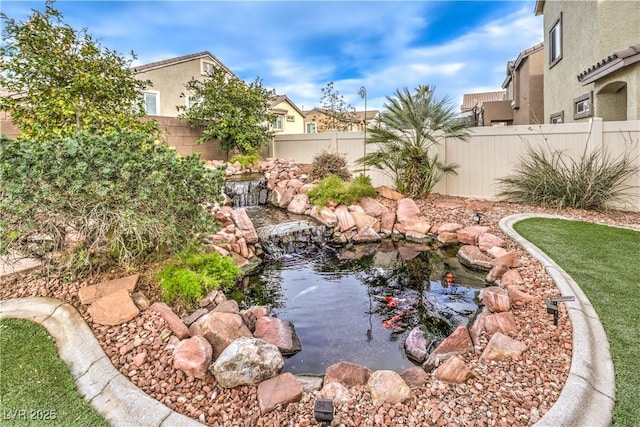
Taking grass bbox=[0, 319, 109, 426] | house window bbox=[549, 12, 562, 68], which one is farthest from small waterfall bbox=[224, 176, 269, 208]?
house window bbox=[549, 12, 562, 68]

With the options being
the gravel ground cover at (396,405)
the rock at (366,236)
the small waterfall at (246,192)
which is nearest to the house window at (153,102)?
the small waterfall at (246,192)

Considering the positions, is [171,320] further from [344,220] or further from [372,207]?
[372,207]

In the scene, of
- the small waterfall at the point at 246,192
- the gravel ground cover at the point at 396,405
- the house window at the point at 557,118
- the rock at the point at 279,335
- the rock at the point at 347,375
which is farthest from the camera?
the house window at the point at 557,118

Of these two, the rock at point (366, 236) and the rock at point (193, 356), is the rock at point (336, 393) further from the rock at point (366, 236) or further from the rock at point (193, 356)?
the rock at point (366, 236)

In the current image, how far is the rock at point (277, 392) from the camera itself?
224cm

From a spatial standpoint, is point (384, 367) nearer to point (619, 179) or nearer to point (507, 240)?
point (507, 240)

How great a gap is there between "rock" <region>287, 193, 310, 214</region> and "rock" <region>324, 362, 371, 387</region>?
551 cm

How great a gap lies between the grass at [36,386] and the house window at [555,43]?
1369cm

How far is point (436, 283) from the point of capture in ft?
15.9

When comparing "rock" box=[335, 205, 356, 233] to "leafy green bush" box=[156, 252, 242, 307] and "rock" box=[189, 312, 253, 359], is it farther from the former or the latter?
"rock" box=[189, 312, 253, 359]

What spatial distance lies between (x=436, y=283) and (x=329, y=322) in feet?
5.84

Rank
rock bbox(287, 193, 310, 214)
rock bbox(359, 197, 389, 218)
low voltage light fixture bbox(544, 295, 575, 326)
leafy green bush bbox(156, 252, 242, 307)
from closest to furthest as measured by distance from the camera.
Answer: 1. low voltage light fixture bbox(544, 295, 575, 326)
2. leafy green bush bbox(156, 252, 242, 307)
3. rock bbox(359, 197, 389, 218)
4. rock bbox(287, 193, 310, 214)

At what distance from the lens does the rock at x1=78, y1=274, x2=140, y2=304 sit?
322 cm

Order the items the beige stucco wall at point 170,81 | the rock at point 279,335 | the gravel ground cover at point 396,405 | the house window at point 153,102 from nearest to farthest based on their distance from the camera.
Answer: the gravel ground cover at point 396,405
the rock at point 279,335
the house window at point 153,102
the beige stucco wall at point 170,81
